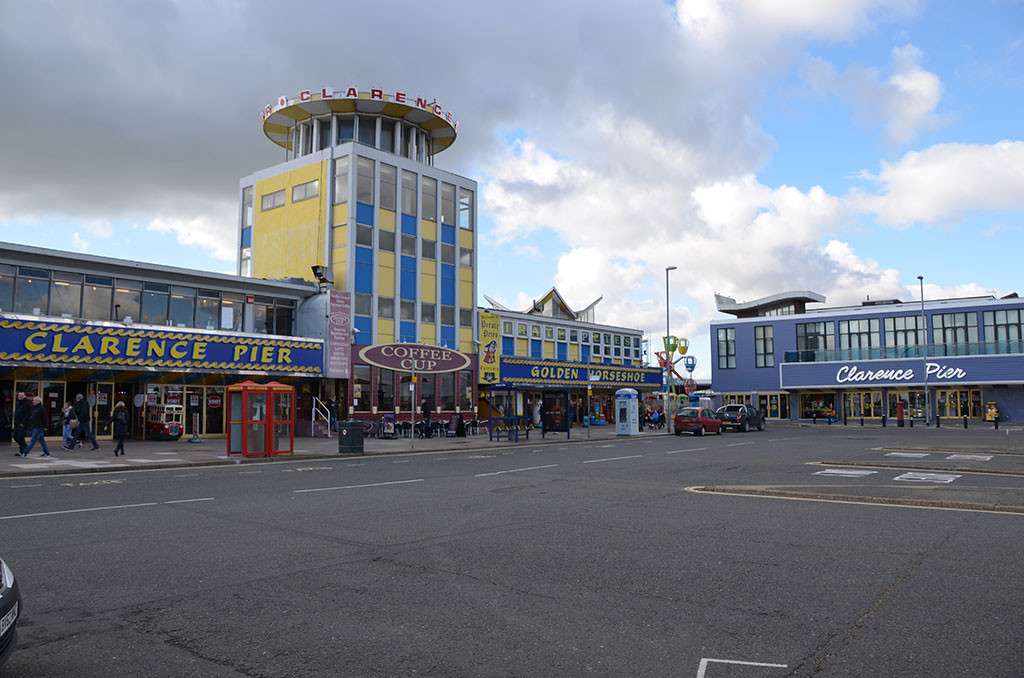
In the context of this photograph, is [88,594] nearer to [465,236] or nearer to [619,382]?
[465,236]

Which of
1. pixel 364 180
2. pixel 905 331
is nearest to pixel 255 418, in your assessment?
pixel 364 180

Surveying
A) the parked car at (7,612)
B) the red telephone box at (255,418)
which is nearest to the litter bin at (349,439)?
the red telephone box at (255,418)

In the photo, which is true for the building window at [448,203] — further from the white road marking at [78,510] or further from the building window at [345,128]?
the white road marking at [78,510]

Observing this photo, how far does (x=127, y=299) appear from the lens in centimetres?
3241

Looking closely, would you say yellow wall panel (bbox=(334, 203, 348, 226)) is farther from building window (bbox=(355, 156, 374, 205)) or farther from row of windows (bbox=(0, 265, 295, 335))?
row of windows (bbox=(0, 265, 295, 335))

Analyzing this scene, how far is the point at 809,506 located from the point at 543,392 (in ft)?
133

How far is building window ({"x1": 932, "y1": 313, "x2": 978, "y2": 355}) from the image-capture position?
6419cm

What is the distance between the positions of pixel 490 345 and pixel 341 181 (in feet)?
37.3

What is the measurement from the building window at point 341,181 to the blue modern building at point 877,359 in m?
39.8

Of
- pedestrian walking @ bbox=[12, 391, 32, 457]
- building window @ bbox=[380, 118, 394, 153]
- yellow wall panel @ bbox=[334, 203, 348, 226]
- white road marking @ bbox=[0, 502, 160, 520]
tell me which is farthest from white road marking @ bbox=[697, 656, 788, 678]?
building window @ bbox=[380, 118, 394, 153]

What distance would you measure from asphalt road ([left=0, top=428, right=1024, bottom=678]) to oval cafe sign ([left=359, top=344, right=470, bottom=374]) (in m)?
24.1

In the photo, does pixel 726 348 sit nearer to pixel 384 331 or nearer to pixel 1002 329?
pixel 1002 329

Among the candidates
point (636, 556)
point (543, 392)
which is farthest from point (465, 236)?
point (636, 556)

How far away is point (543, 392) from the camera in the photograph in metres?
53.0
